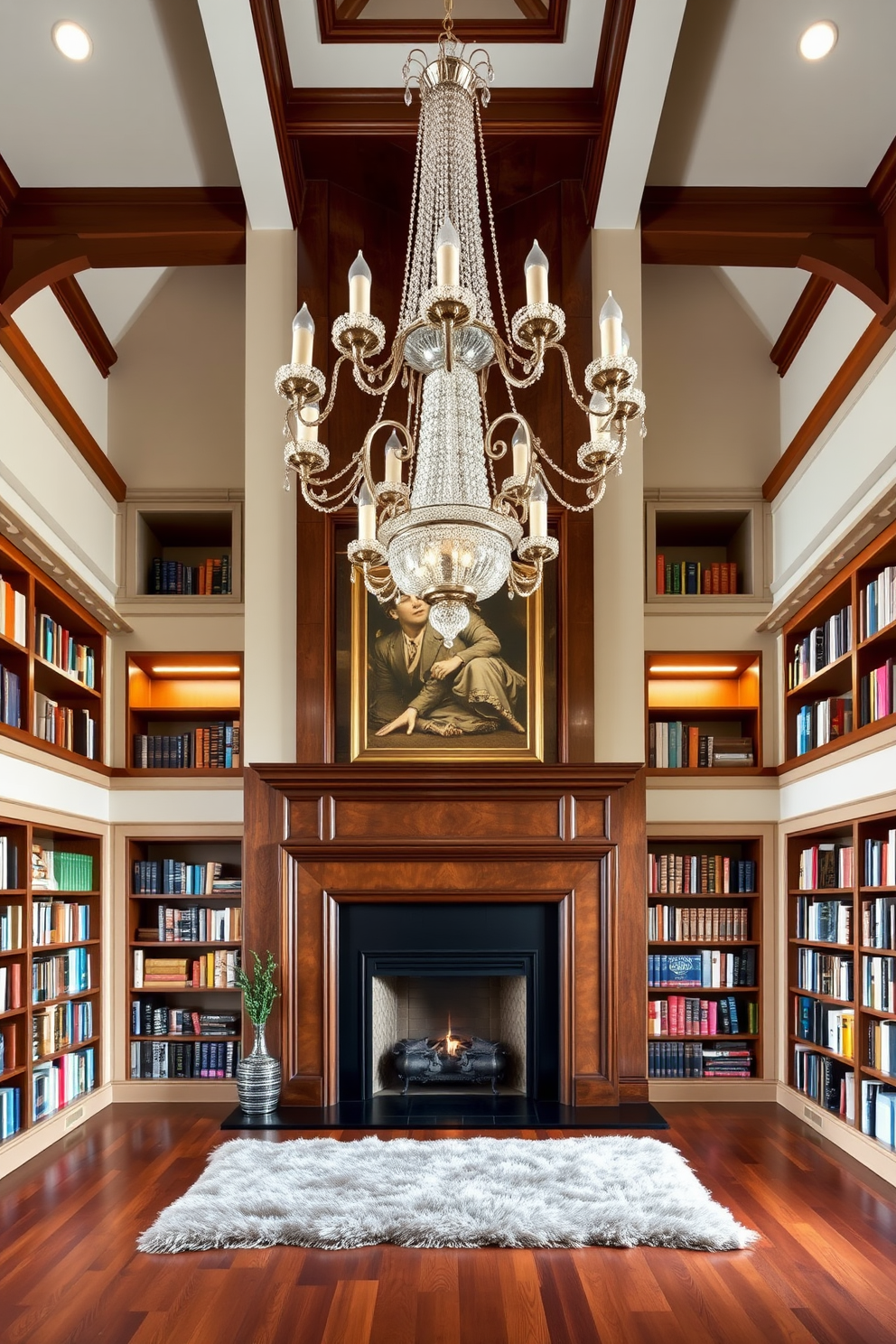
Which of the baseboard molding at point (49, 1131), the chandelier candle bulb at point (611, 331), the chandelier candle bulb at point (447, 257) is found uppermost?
the chandelier candle bulb at point (447, 257)

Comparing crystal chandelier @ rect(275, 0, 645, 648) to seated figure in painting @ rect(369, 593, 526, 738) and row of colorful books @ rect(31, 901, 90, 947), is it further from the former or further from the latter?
row of colorful books @ rect(31, 901, 90, 947)

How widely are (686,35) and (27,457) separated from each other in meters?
3.67

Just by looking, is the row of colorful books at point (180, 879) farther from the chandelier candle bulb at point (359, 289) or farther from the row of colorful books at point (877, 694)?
the chandelier candle bulb at point (359, 289)

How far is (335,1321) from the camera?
→ 3.50 meters

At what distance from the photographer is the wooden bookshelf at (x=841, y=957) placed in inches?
223

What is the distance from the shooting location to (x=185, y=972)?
729 cm

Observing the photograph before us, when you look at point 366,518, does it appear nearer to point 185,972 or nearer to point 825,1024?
point 825,1024

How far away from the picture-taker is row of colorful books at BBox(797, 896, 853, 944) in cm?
604

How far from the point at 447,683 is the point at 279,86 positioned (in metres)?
3.05

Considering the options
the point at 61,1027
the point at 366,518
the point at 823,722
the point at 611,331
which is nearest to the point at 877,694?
the point at 823,722

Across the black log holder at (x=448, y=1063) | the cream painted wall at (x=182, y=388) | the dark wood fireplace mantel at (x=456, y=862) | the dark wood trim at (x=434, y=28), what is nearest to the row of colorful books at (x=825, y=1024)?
the dark wood fireplace mantel at (x=456, y=862)

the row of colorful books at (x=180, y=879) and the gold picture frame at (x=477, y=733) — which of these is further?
the row of colorful books at (x=180, y=879)

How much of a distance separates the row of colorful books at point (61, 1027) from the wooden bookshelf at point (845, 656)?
4246mm

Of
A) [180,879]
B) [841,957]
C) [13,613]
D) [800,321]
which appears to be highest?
[800,321]
